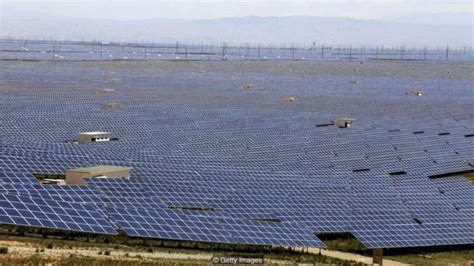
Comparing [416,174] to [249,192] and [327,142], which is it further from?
[249,192]

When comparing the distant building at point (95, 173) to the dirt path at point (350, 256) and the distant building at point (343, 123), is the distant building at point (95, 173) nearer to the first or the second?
the dirt path at point (350, 256)

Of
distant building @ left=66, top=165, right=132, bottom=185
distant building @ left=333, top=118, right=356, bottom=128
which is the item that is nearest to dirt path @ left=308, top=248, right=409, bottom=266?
distant building @ left=66, top=165, right=132, bottom=185

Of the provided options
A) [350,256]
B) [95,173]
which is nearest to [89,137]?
[95,173]

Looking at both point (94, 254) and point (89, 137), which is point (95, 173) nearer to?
point (94, 254)

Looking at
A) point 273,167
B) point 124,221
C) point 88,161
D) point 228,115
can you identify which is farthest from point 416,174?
point 228,115

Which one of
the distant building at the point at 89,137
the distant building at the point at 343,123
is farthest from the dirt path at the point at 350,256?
the distant building at the point at 343,123

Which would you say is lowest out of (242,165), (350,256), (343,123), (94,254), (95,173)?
(350,256)

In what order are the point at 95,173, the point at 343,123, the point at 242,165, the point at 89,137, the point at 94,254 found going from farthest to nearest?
the point at 343,123, the point at 89,137, the point at 242,165, the point at 95,173, the point at 94,254
